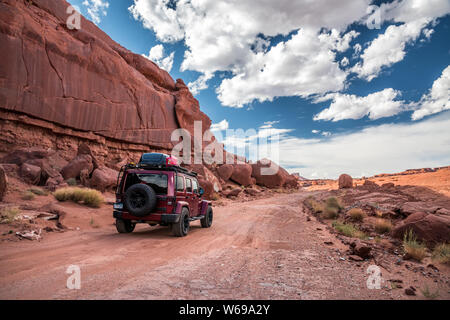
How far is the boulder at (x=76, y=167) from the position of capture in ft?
48.1

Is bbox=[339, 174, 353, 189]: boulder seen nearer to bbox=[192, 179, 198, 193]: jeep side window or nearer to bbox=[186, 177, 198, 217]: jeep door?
bbox=[192, 179, 198, 193]: jeep side window

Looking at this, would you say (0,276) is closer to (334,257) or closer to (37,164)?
(334,257)

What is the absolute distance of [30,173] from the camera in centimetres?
1249

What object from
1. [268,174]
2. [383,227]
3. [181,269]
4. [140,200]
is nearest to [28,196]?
[140,200]

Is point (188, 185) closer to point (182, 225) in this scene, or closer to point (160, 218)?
point (182, 225)

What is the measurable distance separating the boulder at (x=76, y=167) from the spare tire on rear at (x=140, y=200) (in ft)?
34.4

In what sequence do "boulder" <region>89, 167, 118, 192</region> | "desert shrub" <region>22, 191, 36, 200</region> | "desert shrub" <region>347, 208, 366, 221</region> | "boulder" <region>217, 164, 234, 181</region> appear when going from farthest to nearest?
"boulder" <region>217, 164, 234, 181</region> < "boulder" <region>89, 167, 118, 192</region> < "desert shrub" <region>347, 208, 366, 221</region> < "desert shrub" <region>22, 191, 36, 200</region>

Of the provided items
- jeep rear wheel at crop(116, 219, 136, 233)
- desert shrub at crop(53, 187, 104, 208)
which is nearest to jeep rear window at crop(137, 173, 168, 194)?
jeep rear wheel at crop(116, 219, 136, 233)

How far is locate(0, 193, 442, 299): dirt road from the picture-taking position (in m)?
3.05

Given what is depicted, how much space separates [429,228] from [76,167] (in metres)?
17.5

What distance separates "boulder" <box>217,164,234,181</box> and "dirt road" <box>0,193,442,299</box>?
28251mm

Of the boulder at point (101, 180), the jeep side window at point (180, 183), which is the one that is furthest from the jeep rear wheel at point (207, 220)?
the boulder at point (101, 180)
